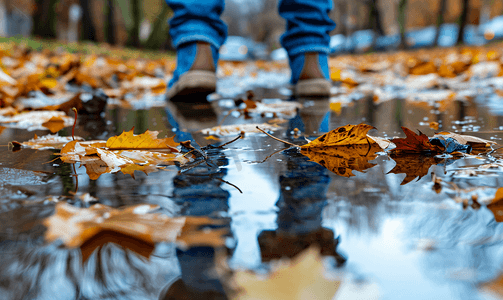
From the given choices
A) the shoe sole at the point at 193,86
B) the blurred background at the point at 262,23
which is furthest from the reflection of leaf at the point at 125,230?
the blurred background at the point at 262,23

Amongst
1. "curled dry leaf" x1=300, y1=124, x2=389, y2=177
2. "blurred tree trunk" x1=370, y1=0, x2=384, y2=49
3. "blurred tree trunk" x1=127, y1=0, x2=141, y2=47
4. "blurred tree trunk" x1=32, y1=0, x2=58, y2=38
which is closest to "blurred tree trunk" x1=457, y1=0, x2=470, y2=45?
"blurred tree trunk" x1=370, y1=0, x2=384, y2=49

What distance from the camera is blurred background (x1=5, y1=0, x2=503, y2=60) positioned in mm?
10750

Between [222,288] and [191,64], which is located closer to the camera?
[222,288]

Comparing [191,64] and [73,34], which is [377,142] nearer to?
[191,64]

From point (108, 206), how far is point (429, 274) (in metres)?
0.45

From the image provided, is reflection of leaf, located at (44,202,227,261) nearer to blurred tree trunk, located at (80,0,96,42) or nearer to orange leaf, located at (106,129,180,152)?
orange leaf, located at (106,129,180,152)

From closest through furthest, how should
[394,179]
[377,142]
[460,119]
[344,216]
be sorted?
[344,216]
[394,179]
[377,142]
[460,119]

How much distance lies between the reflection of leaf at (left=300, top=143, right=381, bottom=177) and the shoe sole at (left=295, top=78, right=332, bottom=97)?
1.36 m

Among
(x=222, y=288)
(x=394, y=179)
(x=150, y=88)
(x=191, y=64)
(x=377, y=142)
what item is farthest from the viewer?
(x=150, y=88)

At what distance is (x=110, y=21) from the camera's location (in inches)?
430

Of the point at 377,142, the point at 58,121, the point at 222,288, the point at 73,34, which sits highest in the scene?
the point at 73,34

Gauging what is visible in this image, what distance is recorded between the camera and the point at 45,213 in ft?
1.90

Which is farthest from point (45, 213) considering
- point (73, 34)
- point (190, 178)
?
point (73, 34)

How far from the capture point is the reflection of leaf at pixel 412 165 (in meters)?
0.75
